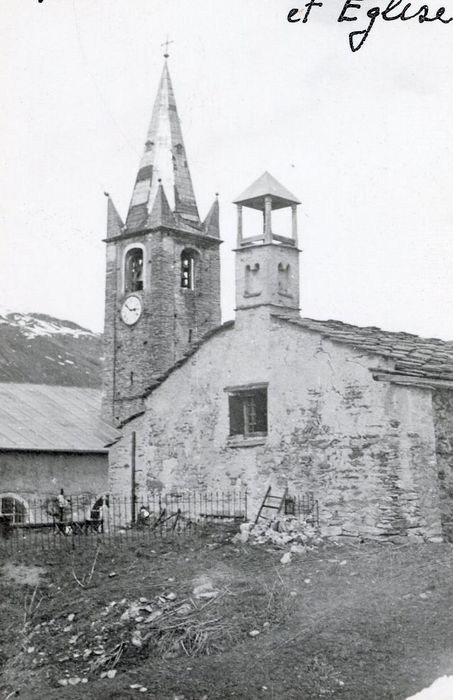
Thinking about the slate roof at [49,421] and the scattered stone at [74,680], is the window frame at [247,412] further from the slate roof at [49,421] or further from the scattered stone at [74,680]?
the slate roof at [49,421]

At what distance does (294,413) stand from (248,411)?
1.45 metres

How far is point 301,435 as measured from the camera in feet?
59.9

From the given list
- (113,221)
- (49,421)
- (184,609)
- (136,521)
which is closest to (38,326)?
(113,221)

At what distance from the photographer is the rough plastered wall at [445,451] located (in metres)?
16.9

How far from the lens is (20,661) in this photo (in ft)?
40.5

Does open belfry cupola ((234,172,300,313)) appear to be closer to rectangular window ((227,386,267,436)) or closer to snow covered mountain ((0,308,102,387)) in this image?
rectangular window ((227,386,267,436))

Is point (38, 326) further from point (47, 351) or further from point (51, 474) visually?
point (51, 474)

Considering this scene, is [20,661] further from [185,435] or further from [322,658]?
[185,435]

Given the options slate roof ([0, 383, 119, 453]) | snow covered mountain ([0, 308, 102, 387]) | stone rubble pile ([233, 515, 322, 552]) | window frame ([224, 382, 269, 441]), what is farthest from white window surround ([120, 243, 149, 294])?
stone rubble pile ([233, 515, 322, 552])

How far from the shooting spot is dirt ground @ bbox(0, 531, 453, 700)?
10758 millimetres

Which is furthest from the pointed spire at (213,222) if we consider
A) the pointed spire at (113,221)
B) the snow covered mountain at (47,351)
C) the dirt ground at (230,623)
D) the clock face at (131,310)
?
the dirt ground at (230,623)

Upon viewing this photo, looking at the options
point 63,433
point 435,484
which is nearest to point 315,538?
point 435,484

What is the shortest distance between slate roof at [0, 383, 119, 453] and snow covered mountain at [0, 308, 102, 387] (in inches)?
803

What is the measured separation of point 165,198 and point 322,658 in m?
32.0
